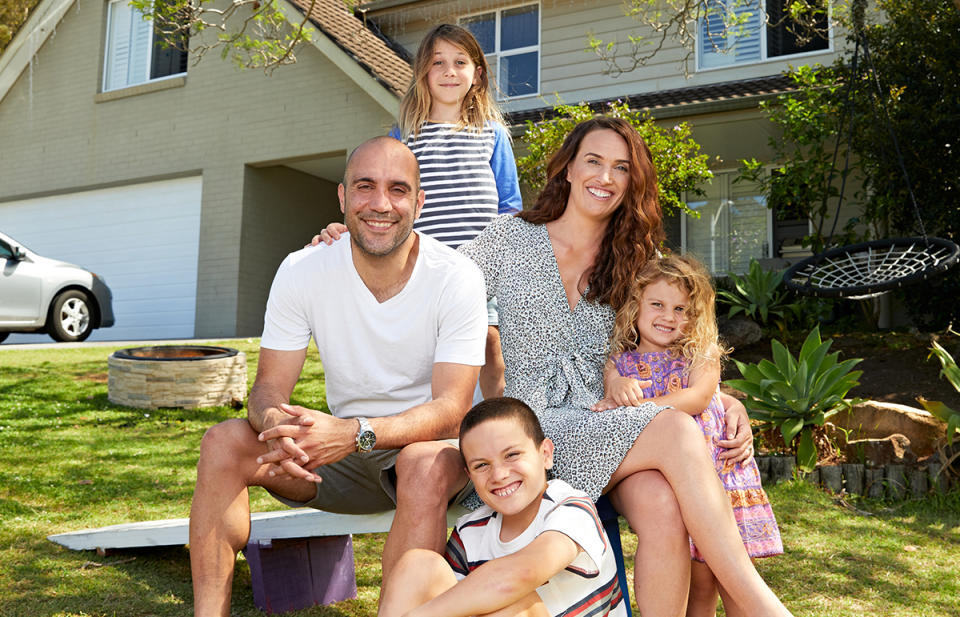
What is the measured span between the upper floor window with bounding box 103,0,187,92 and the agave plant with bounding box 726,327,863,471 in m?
10.5

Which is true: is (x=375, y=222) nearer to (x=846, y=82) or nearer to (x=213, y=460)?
(x=213, y=460)

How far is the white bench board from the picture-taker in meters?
2.92

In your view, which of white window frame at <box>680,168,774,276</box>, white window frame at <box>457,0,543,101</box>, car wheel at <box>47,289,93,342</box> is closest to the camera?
car wheel at <box>47,289,93,342</box>

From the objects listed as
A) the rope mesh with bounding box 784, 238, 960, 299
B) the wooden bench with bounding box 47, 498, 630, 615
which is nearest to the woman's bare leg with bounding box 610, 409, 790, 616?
the wooden bench with bounding box 47, 498, 630, 615

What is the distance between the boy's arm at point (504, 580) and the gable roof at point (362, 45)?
824 centimetres

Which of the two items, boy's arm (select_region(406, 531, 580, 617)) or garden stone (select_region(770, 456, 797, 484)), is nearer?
boy's arm (select_region(406, 531, 580, 617))

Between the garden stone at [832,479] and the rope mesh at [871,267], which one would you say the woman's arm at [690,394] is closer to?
the rope mesh at [871,267]

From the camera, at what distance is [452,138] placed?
11.9 feet

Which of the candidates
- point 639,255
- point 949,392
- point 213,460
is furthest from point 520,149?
point 213,460

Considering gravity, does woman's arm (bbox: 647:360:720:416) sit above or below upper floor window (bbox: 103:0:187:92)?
below

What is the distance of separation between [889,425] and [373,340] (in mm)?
3943

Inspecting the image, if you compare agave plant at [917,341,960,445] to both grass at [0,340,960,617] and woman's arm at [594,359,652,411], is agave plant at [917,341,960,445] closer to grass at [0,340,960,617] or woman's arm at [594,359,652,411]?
grass at [0,340,960,617]

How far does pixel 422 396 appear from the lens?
2.78 meters

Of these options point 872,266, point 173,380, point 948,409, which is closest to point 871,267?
point 872,266
